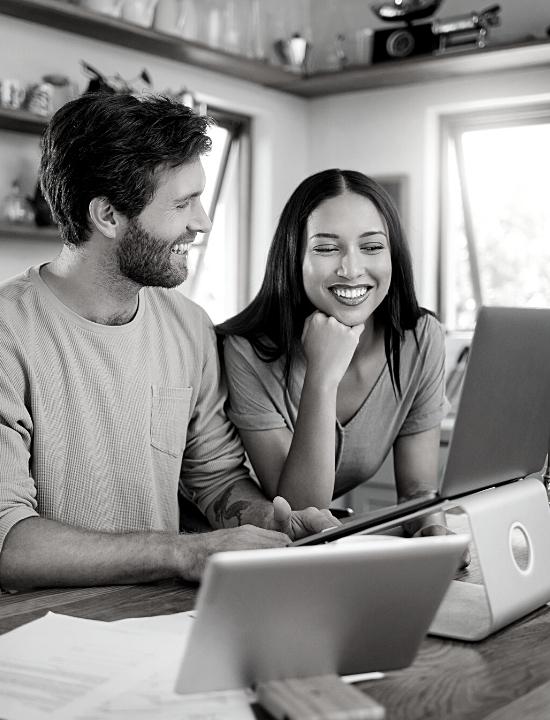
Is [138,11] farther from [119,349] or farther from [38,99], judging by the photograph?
[119,349]

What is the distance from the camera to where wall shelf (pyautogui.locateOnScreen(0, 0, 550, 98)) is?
4000mm

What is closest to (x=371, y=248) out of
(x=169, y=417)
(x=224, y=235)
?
(x=169, y=417)

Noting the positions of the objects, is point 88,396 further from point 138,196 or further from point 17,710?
point 17,710

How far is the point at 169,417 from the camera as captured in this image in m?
1.79

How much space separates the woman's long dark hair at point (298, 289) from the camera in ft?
6.63

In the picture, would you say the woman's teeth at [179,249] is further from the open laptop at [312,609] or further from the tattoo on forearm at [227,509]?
the open laptop at [312,609]

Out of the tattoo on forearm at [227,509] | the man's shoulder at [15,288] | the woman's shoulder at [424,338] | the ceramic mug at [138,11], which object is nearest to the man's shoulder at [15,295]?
the man's shoulder at [15,288]

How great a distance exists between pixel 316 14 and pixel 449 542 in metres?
5.14

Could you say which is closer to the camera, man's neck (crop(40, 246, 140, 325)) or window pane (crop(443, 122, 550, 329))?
man's neck (crop(40, 246, 140, 325))

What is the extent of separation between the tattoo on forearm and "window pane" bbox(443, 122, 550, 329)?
3.53 meters

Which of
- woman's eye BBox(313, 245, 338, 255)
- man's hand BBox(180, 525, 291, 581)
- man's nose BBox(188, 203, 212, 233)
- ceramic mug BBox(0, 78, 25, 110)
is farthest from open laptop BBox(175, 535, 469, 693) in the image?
ceramic mug BBox(0, 78, 25, 110)

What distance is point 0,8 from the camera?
3.89 meters

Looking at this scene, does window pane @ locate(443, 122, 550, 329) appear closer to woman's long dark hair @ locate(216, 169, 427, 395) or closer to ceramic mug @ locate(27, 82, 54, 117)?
ceramic mug @ locate(27, 82, 54, 117)

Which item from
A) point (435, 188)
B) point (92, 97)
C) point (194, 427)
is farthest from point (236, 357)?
point (435, 188)
